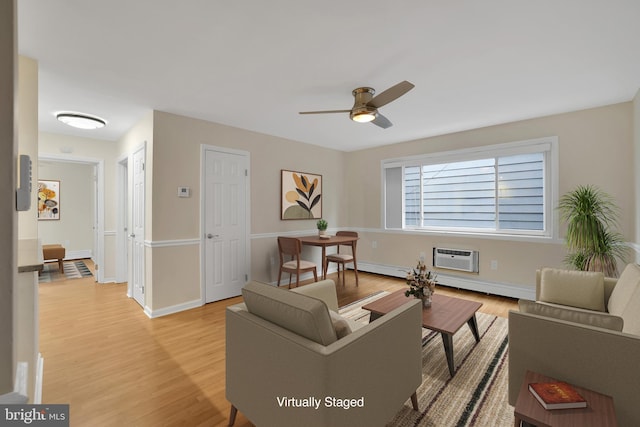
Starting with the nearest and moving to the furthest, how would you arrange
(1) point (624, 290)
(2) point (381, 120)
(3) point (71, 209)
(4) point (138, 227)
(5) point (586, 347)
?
(5) point (586, 347) → (1) point (624, 290) → (2) point (381, 120) → (4) point (138, 227) → (3) point (71, 209)

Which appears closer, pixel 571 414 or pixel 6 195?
pixel 6 195

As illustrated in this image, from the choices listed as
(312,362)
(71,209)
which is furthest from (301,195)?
(71,209)

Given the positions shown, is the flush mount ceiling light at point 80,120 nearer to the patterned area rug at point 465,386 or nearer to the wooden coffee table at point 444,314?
the wooden coffee table at point 444,314

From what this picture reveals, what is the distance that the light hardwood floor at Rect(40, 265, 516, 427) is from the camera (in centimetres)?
182

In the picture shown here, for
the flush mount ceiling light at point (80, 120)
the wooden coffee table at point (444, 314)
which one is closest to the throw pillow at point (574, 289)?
the wooden coffee table at point (444, 314)

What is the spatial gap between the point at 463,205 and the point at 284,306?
4.05 metres

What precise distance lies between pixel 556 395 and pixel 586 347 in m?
0.35

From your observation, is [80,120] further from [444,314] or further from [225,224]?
[444,314]

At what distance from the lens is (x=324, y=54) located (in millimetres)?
2215

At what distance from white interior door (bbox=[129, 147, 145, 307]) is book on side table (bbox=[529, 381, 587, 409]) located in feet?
13.1

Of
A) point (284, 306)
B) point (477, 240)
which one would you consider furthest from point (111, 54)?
point (477, 240)

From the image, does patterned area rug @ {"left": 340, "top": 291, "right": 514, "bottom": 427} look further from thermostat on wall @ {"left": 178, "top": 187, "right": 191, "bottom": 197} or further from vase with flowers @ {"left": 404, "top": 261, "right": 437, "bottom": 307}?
thermostat on wall @ {"left": 178, "top": 187, "right": 191, "bottom": 197}

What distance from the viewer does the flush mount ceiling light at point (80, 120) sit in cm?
341

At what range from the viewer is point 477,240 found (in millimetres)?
4285
